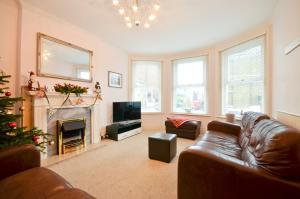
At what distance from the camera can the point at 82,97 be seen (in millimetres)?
3207

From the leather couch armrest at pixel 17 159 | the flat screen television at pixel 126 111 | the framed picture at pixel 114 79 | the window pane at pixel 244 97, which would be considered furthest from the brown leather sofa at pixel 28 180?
the window pane at pixel 244 97

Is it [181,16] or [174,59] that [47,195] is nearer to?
[181,16]

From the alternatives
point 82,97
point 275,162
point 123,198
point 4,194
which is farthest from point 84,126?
point 275,162

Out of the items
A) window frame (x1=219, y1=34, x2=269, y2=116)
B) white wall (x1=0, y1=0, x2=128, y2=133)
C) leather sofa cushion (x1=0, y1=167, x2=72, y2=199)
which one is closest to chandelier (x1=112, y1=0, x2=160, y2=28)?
white wall (x1=0, y1=0, x2=128, y2=133)

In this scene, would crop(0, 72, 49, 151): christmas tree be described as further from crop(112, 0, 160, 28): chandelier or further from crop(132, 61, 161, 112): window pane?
crop(132, 61, 161, 112): window pane

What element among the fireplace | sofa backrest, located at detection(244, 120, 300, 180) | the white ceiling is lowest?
the fireplace

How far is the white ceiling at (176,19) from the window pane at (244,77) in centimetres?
47

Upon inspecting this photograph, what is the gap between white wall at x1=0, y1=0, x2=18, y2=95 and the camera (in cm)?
224

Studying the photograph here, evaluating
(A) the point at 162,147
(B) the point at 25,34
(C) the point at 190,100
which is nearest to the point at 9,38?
(B) the point at 25,34

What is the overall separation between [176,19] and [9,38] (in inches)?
110

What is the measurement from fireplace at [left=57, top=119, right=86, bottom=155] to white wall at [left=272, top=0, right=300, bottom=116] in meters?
3.47

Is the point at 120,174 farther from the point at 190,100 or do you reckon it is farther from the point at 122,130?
the point at 190,100

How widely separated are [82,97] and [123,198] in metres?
2.26

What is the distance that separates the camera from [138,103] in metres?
4.61
